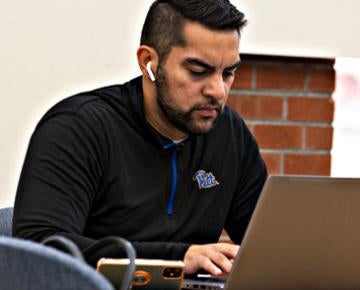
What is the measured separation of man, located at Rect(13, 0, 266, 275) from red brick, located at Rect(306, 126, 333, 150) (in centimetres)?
72

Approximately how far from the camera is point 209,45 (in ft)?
5.56

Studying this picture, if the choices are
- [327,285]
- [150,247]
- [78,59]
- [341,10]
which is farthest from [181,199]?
[341,10]

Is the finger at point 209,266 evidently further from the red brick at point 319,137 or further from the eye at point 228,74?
the red brick at point 319,137

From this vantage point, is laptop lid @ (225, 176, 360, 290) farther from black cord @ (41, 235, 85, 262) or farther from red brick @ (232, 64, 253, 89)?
red brick @ (232, 64, 253, 89)

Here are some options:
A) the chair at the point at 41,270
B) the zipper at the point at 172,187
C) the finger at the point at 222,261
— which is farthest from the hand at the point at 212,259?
the chair at the point at 41,270

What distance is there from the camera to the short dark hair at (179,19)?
1721mm

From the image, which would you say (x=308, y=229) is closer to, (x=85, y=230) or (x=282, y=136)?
(x=85, y=230)

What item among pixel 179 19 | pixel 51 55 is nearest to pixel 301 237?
pixel 179 19

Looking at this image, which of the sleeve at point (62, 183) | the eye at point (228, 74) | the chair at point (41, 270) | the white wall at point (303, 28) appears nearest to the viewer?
the chair at point (41, 270)

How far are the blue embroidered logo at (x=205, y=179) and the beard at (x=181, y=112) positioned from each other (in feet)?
0.36

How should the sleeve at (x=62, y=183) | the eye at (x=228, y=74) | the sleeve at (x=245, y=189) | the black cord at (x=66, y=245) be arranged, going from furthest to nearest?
1. the sleeve at (x=245, y=189)
2. the eye at (x=228, y=74)
3. the sleeve at (x=62, y=183)
4. the black cord at (x=66, y=245)

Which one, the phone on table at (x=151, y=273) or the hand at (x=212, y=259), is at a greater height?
Answer: the phone on table at (x=151, y=273)

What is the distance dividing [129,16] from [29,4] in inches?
11.2

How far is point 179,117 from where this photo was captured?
1.76 m
